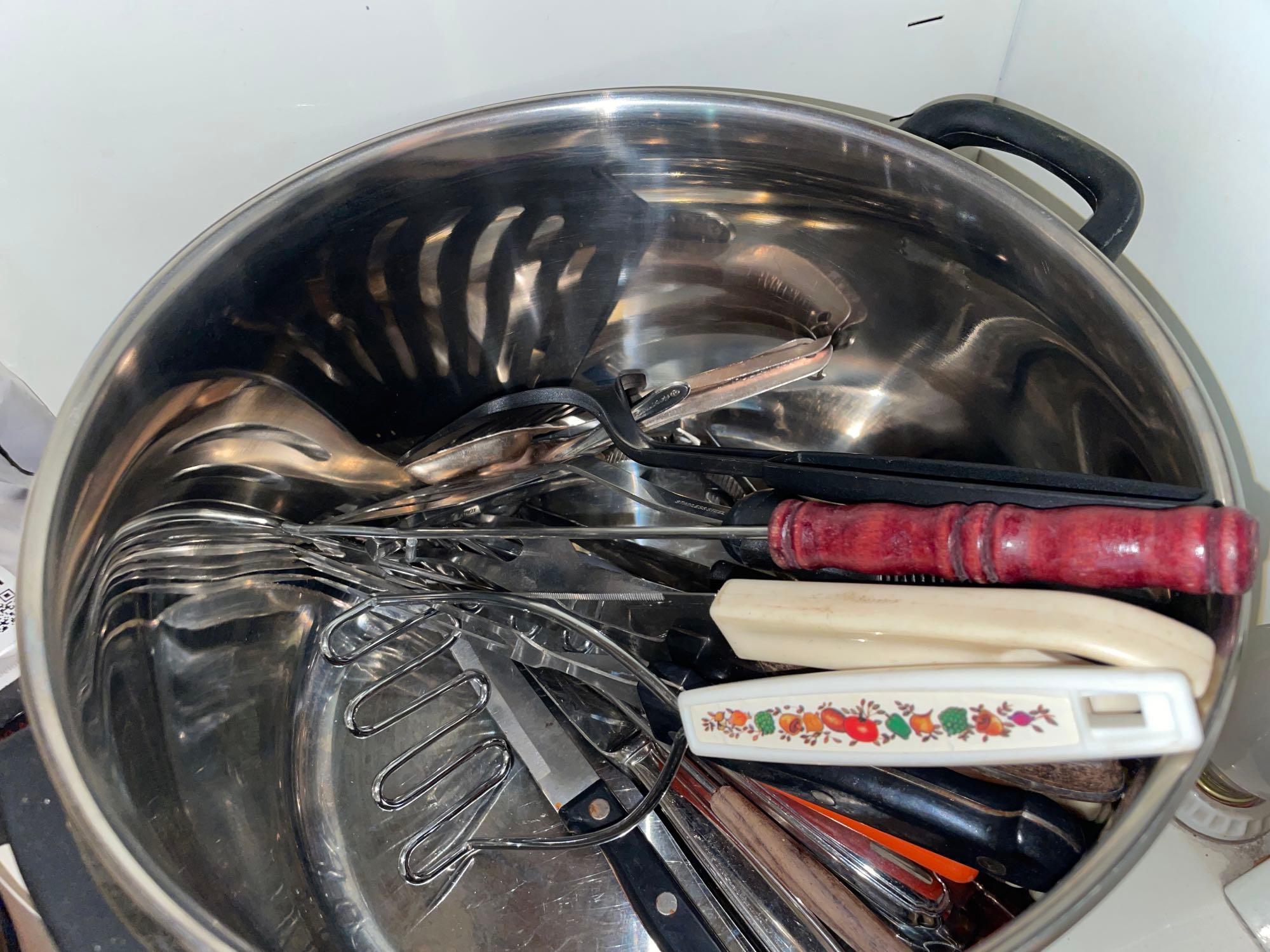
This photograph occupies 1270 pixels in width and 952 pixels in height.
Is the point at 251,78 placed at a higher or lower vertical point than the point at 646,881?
higher

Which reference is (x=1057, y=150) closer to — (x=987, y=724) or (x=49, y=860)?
(x=987, y=724)

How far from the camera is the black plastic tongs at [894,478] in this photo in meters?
0.31

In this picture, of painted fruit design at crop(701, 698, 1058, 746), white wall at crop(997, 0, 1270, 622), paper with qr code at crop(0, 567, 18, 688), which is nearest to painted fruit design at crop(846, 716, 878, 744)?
painted fruit design at crop(701, 698, 1058, 746)

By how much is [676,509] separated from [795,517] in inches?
5.5

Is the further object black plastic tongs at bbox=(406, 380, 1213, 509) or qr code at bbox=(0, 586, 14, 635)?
qr code at bbox=(0, 586, 14, 635)

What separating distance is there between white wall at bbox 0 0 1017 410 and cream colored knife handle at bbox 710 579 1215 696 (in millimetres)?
283

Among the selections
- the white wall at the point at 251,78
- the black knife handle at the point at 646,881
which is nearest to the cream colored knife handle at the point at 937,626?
the black knife handle at the point at 646,881

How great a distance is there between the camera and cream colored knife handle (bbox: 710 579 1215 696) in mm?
272

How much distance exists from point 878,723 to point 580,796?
0.21 meters

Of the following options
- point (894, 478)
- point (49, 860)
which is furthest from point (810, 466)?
point (49, 860)

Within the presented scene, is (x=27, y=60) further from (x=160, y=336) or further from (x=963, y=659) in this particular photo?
(x=963, y=659)

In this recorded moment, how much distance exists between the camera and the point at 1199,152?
40cm

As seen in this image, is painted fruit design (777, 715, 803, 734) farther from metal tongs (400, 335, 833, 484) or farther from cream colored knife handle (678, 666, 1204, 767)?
metal tongs (400, 335, 833, 484)

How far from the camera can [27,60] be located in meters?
0.39
